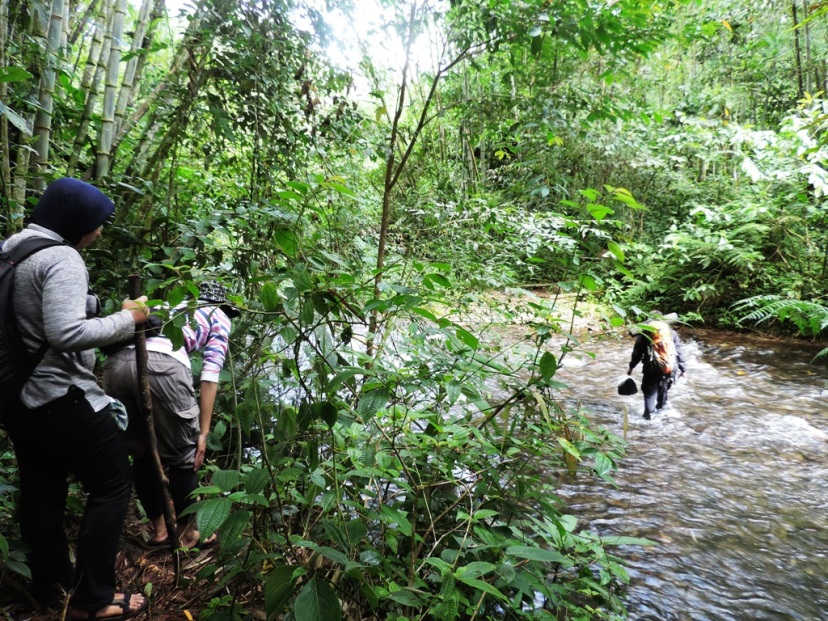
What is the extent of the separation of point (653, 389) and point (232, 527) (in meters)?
5.43

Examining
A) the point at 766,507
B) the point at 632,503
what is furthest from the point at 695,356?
the point at 632,503

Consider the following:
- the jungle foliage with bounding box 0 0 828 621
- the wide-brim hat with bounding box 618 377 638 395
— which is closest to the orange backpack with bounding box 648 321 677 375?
the wide-brim hat with bounding box 618 377 638 395

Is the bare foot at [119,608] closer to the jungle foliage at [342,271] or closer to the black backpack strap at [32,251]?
the jungle foliage at [342,271]

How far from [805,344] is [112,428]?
980 cm

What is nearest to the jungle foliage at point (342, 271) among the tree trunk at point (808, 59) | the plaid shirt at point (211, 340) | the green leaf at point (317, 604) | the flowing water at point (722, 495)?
the green leaf at point (317, 604)

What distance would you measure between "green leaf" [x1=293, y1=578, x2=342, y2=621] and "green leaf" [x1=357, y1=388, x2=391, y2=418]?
46 centimetres

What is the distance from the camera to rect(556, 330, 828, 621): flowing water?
2832mm

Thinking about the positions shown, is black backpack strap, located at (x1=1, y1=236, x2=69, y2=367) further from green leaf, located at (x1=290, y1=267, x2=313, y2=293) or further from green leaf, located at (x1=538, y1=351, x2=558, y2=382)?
green leaf, located at (x1=538, y1=351, x2=558, y2=382)

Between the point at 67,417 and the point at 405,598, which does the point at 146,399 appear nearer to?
the point at 67,417

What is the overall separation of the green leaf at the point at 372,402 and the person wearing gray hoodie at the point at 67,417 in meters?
0.84

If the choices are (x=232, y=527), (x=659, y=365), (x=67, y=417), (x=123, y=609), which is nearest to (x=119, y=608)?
(x=123, y=609)

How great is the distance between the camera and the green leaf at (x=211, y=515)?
3.95ft

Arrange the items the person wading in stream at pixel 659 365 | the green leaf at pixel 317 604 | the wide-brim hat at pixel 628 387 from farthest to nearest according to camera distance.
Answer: the person wading in stream at pixel 659 365
the wide-brim hat at pixel 628 387
the green leaf at pixel 317 604

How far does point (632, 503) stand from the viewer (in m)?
3.80
